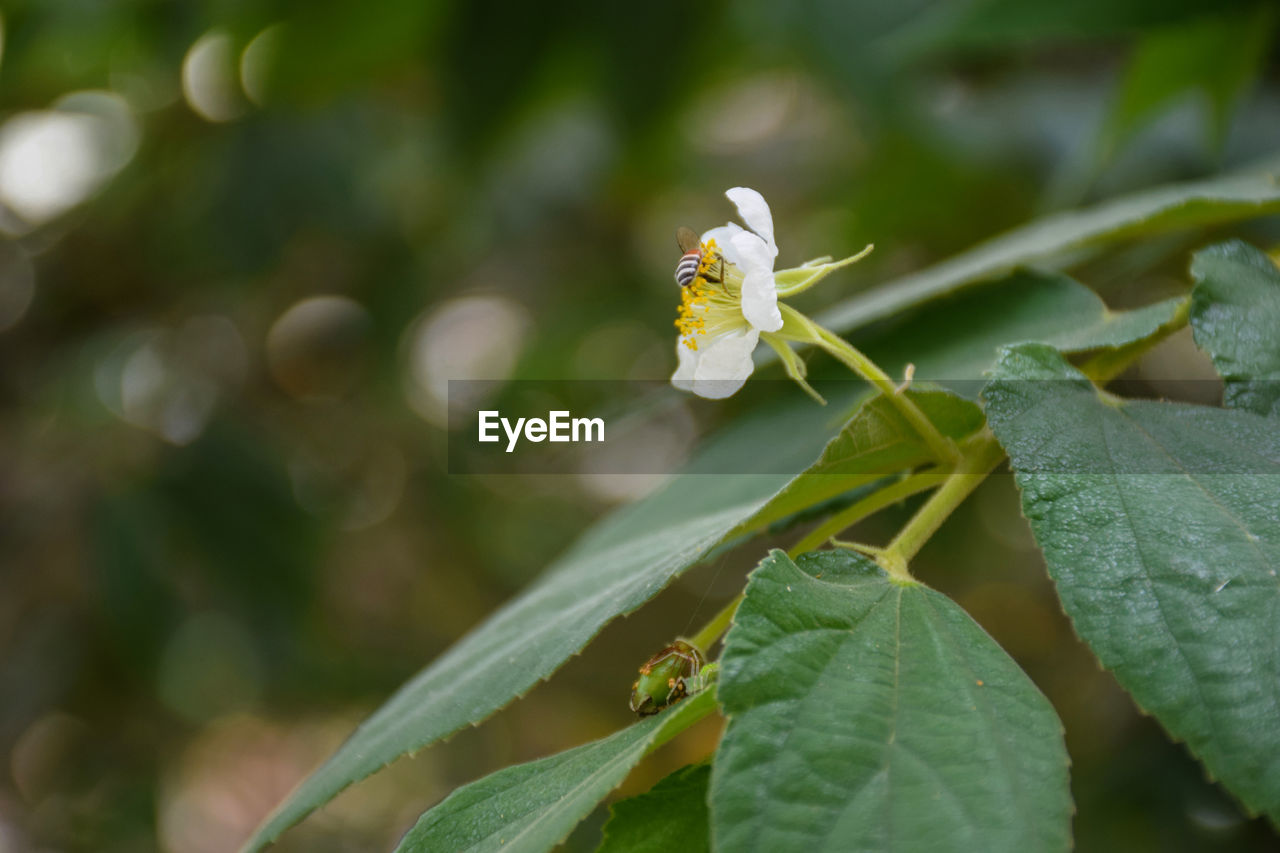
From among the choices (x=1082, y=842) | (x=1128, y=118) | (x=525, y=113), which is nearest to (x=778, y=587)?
(x=1128, y=118)

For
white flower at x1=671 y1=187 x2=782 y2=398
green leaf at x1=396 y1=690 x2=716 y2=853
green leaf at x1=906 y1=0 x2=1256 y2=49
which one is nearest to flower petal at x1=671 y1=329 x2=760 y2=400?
white flower at x1=671 y1=187 x2=782 y2=398

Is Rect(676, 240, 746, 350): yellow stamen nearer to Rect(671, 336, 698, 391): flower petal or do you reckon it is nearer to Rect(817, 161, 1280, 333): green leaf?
Rect(671, 336, 698, 391): flower petal

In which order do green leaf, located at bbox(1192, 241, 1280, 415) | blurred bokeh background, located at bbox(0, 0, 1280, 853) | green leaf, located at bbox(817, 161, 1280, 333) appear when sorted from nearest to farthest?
green leaf, located at bbox(1192, 241, 1280, 415), green leaf, located at bbox(817, 161, 1280, 333), blurred bokeh background, located at bbox(0, 0, 1280, 853)

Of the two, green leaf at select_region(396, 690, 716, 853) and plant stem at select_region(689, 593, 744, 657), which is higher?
plant stem at select_region(689, 593, 744, 657)

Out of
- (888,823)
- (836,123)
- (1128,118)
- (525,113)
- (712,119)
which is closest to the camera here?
(888,823)

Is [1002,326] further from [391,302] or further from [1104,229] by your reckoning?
[391,302]

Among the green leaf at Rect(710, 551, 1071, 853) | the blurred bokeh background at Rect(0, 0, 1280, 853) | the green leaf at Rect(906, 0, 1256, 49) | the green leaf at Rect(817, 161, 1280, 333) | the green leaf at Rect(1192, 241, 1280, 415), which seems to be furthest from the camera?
the blurred bokeh background at Rect(0, 0, 1280, 853)

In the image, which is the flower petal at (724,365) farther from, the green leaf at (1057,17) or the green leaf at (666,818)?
the green leaf at (1057,17)

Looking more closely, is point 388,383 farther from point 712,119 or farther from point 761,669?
point 761,669
